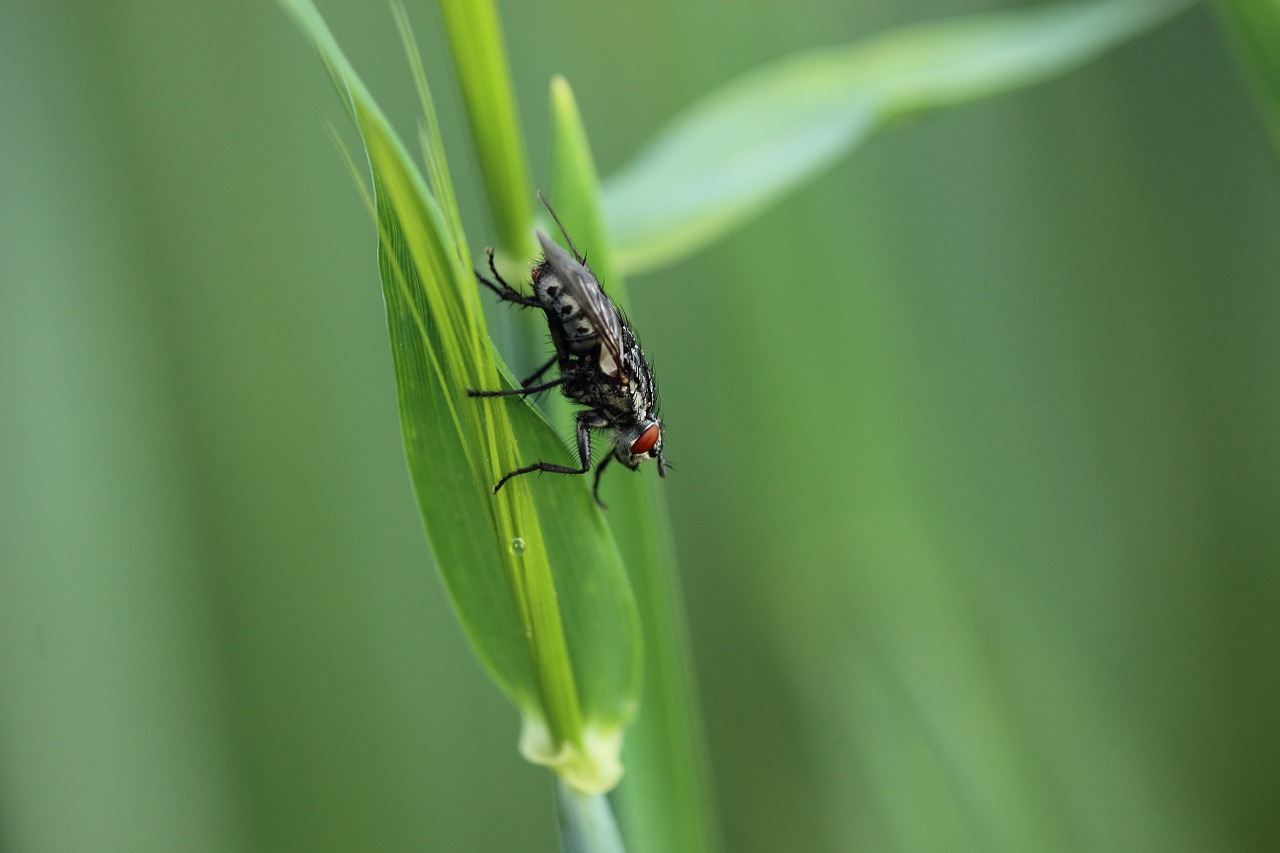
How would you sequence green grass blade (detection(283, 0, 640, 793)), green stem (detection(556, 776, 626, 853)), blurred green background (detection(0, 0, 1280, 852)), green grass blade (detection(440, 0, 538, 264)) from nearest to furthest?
green grass blade (detection(283, 0, 640, 793)) → green stem (detection(556, 776, 626, 853)) → green grass blade (detection(440, 0, 538, 264)) → blurred green background (detection(0, 0, 1280, 852))

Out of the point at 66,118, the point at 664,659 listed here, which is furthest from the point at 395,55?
the point at 664,659

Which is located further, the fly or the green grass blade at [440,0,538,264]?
the fly

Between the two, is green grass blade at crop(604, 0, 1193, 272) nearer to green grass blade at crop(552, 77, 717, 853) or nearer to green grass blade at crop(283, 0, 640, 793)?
green grass blade at crop(552, 77, 717, 853)

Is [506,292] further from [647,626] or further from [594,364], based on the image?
[647,626]

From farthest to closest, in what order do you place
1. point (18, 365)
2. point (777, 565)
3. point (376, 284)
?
point (376, 284) < point (777, 565) < point (18, 365)

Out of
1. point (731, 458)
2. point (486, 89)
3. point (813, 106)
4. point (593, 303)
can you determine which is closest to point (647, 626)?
point (593, 303)

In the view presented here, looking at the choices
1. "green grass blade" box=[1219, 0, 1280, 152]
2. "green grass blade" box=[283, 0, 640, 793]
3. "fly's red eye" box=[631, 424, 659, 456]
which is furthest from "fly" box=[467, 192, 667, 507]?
"green grass blade" box=[1219, 0, 1280, 152]

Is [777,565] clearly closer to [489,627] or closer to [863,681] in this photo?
[863,681]
